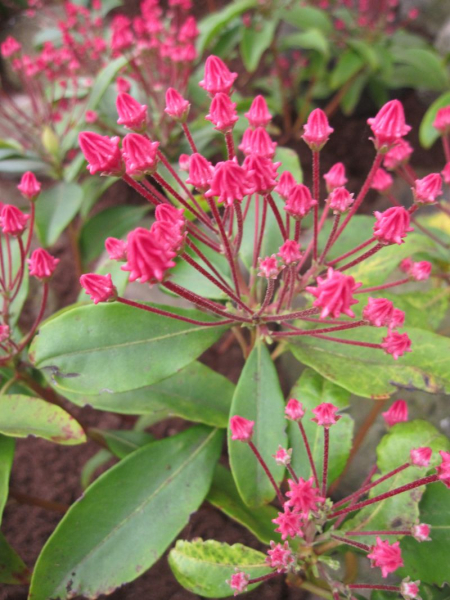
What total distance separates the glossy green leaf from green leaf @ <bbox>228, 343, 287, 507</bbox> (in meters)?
0.19

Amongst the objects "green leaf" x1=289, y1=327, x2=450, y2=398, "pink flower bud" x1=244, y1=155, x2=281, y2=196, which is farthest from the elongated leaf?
"pink flower bud" x1=244, y1=155, x2=281, y2=196

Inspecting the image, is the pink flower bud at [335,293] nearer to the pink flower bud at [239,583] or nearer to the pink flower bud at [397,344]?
the pink flower bud at [397,344]

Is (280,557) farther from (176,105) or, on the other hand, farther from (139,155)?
(176,105)

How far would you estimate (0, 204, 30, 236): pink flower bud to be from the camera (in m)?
1.06

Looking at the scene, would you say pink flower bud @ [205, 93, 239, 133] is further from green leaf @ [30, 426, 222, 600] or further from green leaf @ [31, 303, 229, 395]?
green leaf @ [30, 426, 222, 600]

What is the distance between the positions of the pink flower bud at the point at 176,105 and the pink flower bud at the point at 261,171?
20 cm

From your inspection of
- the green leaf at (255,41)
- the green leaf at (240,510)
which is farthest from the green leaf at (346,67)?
the green leaf at (240,510)

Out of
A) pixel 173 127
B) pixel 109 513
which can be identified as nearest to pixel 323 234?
pixel 173 127

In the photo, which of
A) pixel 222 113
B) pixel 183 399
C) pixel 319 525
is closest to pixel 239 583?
pixel 319 525

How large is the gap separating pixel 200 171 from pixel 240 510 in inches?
27.4

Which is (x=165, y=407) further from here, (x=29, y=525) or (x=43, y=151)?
(x=43, y=151)

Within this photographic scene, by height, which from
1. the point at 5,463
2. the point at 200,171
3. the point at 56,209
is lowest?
the point at 5,463

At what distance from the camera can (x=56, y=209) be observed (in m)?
1.61

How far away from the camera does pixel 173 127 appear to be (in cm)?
180
